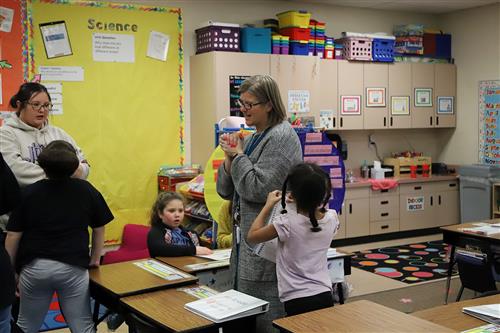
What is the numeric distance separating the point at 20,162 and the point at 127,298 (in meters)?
1.12

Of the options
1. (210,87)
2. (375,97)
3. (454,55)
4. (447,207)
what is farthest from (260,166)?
(454,55)

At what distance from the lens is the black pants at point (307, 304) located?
2.50m

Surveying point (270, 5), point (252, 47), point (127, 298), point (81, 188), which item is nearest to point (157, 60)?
point (252, 47)

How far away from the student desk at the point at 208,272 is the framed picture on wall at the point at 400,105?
4.97m

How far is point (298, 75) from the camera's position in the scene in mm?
6672

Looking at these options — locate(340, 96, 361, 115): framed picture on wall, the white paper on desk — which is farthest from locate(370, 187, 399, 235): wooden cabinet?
the white paper on desk

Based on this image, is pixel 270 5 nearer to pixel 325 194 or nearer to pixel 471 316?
pixel 325 194

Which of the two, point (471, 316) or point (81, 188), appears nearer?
point (471, 316)

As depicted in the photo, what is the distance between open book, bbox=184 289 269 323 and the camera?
232 cm

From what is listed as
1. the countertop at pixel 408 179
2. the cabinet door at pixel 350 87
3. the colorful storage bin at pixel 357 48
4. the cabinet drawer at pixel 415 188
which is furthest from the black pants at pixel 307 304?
the cabinet drawer at pixel 415 188

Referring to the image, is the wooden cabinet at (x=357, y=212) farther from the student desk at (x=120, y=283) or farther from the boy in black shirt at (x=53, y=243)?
the boy in black shirt at (x=53, y=243)

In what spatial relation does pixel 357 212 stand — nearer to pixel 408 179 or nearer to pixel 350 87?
pixel 408 179

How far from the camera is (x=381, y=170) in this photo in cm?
754

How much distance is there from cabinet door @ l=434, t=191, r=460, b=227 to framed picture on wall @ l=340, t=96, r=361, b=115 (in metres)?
1.59
